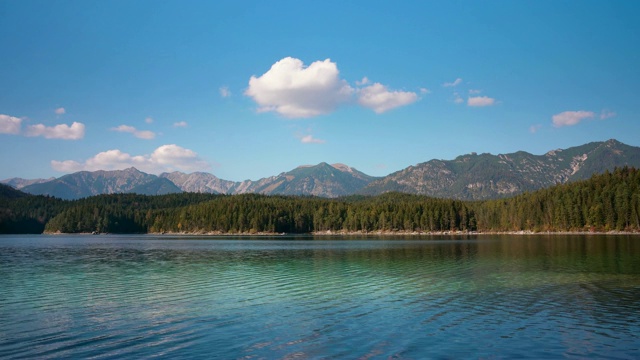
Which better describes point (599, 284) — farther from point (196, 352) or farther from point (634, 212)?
point (634, 212)

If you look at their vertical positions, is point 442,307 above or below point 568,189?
below

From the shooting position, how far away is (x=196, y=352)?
60.6 feet

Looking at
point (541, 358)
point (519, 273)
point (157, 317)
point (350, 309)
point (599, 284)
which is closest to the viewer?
point (541, 358)

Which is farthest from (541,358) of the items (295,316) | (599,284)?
(599,284)

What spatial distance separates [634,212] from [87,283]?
550 feet

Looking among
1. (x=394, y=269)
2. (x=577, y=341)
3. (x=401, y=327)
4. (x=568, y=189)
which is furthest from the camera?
(x=568, y=189)

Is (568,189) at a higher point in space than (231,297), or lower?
higher

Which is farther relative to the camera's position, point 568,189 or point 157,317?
point 568,189

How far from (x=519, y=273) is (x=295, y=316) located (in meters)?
29.7

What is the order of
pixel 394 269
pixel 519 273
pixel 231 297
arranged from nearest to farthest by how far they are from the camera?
pixel 231 297, pixel 519 273, pixel 394 269

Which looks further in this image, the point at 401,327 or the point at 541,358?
the point at 401,327

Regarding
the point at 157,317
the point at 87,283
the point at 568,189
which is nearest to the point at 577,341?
the point at 157,317

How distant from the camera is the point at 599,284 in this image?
37.6 metres

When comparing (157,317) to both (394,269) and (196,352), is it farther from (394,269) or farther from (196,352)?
(394,269)
